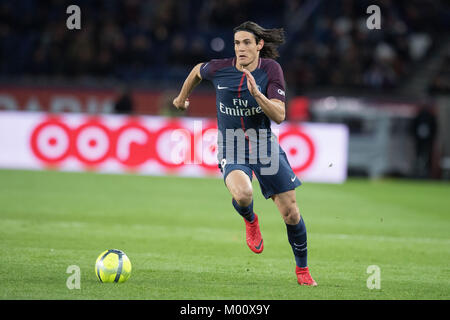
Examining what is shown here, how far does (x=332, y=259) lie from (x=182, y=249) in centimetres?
164

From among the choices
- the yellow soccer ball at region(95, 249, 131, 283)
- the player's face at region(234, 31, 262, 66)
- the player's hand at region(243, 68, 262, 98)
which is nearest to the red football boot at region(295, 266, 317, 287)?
the yellow soccer ball at region(95, 249, 131, 283)

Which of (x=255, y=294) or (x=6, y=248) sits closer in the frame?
(x=255, y=294)

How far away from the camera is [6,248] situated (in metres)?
7.52

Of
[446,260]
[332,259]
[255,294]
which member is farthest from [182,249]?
[446,260]

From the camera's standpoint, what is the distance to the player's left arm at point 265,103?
19.5ft

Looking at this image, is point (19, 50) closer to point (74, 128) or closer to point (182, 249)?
point (74, 128)

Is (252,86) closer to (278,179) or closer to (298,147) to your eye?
(278,179)

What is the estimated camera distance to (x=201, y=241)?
28.6ft

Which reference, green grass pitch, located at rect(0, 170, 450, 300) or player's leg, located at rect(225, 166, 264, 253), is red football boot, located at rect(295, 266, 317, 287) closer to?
green grass pitch, located at rect(0, 170, 450, 300)

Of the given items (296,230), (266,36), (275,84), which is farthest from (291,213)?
(266,36)

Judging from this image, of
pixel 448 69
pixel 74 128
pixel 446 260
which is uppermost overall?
pixel 448 69

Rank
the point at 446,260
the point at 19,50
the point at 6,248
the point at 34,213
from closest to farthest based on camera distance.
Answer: the point at 6,248 → the point at 446,260 → the point at 34,213 → the point at 19,50

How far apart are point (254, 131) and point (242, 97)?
331mm
